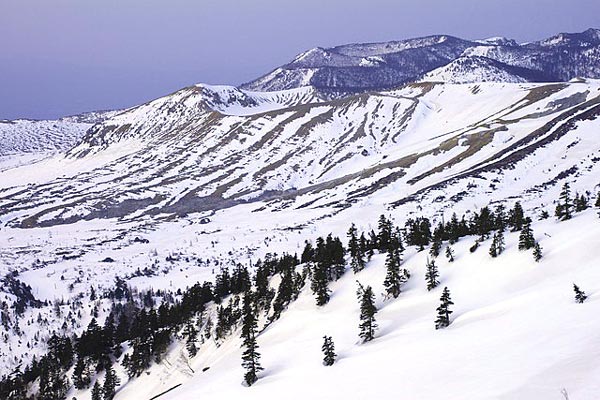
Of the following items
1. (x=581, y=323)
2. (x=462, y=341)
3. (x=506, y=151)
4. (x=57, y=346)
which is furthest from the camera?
(x=506, y=151)

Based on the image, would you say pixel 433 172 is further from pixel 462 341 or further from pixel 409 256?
pixel 462 341

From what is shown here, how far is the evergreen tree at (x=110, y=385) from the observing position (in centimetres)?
6838

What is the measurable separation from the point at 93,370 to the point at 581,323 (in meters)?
74.3

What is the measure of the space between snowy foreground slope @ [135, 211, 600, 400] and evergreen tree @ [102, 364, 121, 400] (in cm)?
188

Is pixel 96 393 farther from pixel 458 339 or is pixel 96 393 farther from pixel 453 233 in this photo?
pixel 458 339

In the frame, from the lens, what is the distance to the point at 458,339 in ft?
103

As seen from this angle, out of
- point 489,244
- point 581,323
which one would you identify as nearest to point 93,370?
point 489,244

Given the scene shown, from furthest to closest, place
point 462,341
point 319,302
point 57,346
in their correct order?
point 57,346
point 319,302
point 462,341

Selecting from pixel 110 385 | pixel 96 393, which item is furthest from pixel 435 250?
pixel 96 393

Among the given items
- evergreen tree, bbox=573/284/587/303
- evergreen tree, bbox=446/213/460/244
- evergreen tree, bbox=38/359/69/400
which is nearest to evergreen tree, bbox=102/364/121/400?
evergreen tree, bbox=38/359/69/400

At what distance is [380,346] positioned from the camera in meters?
37.7

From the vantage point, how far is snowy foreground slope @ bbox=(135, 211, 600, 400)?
2192 centimetres

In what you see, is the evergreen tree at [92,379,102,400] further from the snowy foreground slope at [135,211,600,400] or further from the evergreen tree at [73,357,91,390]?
the evergreen tree at [73,357,91,390]

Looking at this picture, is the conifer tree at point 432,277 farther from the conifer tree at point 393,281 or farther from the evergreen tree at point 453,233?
the evergreen tree at point 453,233
